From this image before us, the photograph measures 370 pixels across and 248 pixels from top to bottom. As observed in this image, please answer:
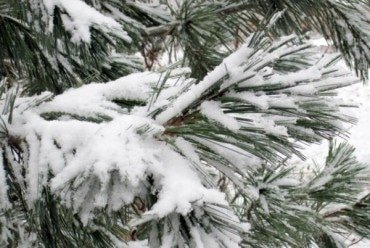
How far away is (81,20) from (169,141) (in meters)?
0.37

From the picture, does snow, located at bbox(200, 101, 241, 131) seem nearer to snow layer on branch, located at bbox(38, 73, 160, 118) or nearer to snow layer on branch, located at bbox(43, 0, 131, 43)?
snow layer on branch, located at bbox(38, 73, 160, 118)

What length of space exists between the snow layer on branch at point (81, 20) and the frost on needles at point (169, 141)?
130mm

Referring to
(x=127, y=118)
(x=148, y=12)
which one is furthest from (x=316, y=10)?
(x=127, y=118)

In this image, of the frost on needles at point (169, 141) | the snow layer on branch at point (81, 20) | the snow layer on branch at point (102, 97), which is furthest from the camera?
the snow layer on branch at point (81, 20)

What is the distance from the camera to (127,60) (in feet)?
5.66

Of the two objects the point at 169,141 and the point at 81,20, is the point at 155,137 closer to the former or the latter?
the point at 169,141

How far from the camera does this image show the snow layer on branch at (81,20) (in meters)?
0.76

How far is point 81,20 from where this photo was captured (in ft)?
2.54

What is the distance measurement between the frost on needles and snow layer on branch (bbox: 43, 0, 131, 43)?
5.1 inches

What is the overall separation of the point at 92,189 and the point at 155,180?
0.21 ft

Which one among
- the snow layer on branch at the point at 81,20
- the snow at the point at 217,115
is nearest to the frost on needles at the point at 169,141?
the snow at the point at 217,115

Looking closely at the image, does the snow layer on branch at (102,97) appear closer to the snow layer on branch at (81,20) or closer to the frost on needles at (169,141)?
the frost on needles at (169,141)

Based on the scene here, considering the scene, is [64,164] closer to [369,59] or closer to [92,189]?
[92,189]

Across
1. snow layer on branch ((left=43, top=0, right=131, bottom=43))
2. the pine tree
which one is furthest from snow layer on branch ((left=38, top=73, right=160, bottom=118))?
snow layer on branch ((left=43, top=0, right=131, bottom=43))
